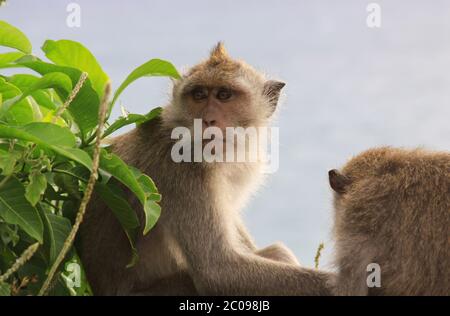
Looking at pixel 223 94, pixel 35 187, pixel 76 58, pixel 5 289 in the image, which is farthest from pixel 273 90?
pixel 5 289

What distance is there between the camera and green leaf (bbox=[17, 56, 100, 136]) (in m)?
6.22

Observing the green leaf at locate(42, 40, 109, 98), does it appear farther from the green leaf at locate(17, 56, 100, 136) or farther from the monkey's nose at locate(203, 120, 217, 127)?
the monkey's nose at locate(203, 120, 217, 127)

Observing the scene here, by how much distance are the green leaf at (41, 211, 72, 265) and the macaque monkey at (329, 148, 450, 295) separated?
2293 mm

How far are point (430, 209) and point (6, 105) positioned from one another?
11.4 feet

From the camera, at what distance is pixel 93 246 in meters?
7.25

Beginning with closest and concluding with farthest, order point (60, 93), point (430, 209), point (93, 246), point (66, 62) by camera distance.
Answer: point (430, 209)
point (60, 93)
point (66, 62)
point (93, 246)

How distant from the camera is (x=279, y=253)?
26.4 feet

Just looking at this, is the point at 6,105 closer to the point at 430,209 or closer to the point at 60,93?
the point at 60,93

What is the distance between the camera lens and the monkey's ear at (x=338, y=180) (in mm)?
6547

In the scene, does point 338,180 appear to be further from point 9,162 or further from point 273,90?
point 9,162

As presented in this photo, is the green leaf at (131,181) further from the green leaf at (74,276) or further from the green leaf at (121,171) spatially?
the green leaf at (74,276)

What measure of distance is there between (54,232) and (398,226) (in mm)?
2751

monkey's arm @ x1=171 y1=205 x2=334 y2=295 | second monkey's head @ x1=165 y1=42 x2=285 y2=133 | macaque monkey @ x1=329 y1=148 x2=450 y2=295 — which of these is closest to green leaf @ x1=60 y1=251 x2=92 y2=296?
monkey's arm @ x1=171 y1=205 x2=334 y2=295
